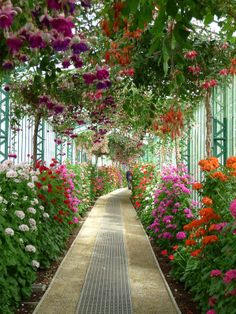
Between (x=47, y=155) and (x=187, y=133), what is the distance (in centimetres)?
698

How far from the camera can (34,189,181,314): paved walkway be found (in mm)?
4359

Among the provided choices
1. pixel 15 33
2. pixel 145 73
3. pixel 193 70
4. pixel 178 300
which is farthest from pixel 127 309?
pixel 15 33

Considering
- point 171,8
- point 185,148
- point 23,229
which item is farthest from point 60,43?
point 185,148

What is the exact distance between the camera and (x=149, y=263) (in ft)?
20.8

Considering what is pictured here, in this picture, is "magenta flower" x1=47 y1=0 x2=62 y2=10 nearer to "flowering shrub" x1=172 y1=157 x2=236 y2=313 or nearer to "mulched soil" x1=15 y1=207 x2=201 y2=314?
"flowering shrub" x1=172 y1=157 x2=236 y2=313

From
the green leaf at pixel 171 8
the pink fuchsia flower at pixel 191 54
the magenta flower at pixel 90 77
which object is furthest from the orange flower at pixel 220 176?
the green leaf at pixel 171 8

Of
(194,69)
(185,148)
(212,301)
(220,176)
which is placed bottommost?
(212,301)

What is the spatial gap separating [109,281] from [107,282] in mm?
52

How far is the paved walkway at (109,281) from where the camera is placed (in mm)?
4359

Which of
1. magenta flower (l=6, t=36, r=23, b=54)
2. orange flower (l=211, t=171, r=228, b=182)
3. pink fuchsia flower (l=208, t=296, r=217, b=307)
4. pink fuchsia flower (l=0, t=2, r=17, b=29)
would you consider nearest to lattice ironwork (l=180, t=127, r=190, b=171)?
orange flower (l=211, t=171, r=228, b=182)

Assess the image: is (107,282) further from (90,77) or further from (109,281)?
(90,77)

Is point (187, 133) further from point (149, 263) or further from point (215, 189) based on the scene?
point (215, 189)

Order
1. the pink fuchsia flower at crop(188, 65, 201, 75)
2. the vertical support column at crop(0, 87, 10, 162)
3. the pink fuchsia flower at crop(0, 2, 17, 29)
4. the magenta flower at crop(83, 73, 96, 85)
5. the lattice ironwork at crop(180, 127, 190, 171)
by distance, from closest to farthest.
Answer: the pink fuchsia flower at crop(0, 2, 17, 29) → the magenta flower at crop(83, 73, 96, 85) → the pink fuchsia flower at crop(188, 65, 201, 75) → the vertical support column at crop(0, 87, 10, 162) → the lattice ironwork at crop(180, 127, 190, 171)

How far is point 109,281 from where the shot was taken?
5363 millimetres
